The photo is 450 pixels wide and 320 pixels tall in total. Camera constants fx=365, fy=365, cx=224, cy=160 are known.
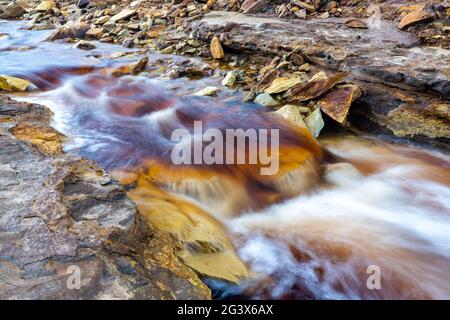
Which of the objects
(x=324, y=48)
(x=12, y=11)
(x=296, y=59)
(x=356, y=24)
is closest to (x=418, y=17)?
(x=356, y=24)

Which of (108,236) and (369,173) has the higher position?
(108,236)

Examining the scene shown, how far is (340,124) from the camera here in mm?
6551

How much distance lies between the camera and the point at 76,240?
2.71 metres

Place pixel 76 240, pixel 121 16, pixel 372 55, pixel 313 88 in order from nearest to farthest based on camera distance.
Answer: pixel 76 240 → pixel 313 88 → pixel 372 55 → pixel 121 16

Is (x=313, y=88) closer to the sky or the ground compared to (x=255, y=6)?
closer to the ground

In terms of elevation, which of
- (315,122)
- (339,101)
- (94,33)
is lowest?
(315,122)

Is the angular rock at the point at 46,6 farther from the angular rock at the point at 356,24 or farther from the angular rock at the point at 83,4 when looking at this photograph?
the angular rock at the point at 356,24

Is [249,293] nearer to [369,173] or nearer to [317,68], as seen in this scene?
[369,173]

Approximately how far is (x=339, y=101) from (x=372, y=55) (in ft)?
5.95

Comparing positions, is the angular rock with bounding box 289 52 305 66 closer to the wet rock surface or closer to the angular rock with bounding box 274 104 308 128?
the angular rock with bounding box 274 104 308 128

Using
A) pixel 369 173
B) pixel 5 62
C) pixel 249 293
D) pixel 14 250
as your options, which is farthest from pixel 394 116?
pixel 5 62

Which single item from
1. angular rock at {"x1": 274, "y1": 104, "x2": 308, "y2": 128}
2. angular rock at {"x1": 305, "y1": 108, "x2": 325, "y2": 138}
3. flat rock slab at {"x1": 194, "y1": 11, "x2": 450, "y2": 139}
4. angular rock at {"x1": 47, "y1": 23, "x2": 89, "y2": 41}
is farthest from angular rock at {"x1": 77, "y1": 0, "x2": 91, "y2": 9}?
angular rock at {"x1": 305, "y1": 108, "x2": 325, "y2": 138}

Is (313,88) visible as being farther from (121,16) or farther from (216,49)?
(121,16)
